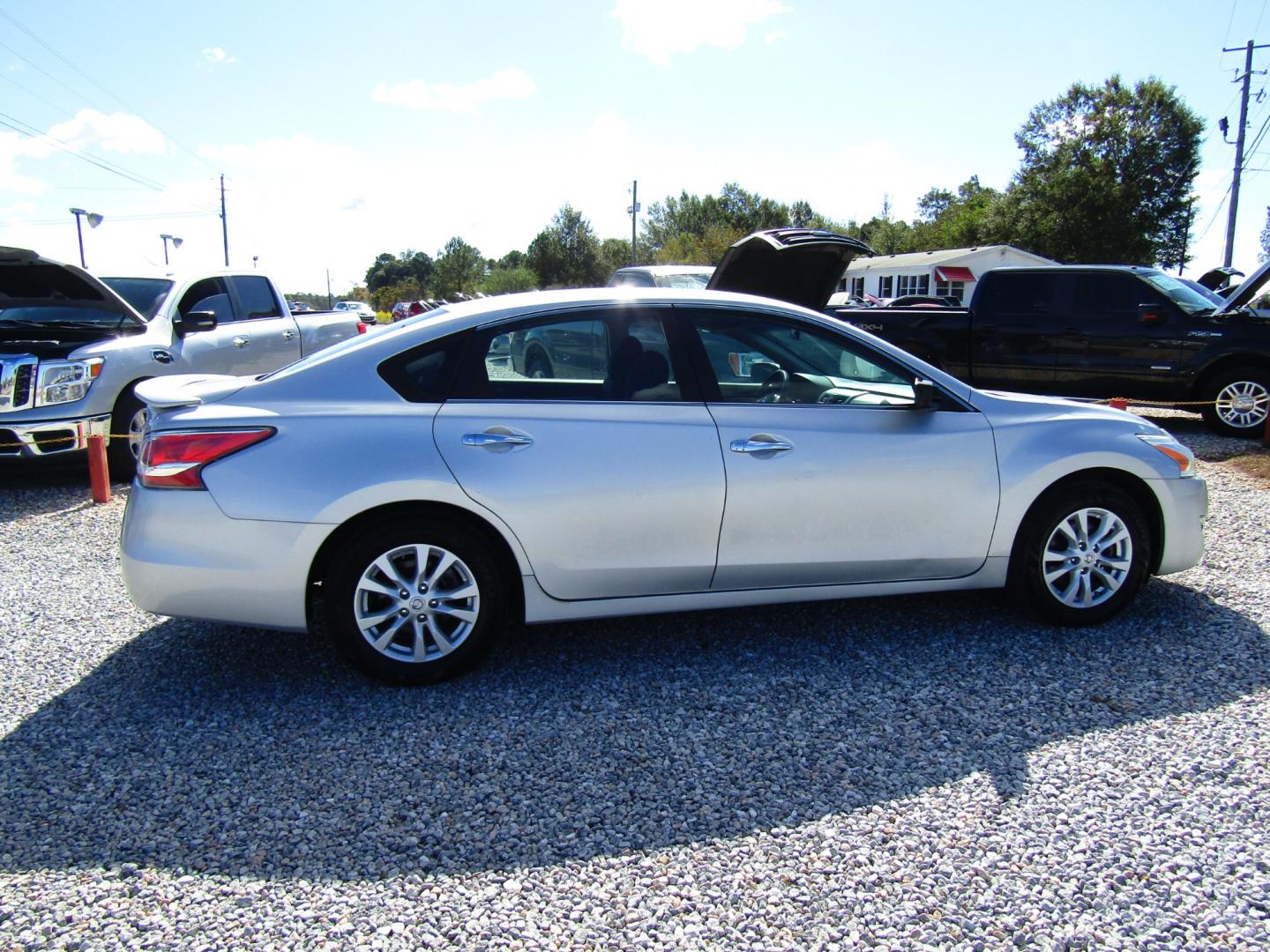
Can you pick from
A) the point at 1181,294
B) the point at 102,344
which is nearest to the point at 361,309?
the point at 102,344

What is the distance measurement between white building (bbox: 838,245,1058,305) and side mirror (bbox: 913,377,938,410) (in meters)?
39.5

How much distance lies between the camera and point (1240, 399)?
9945 mm

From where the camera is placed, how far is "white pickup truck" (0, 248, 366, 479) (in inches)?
281

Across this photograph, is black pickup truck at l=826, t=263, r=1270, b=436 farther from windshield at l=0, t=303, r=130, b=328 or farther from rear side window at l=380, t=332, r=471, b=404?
rear side window at l=380, t=332, r=471, b=404

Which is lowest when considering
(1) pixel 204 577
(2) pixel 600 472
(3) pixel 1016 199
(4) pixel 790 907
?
(4) pixel 790 907

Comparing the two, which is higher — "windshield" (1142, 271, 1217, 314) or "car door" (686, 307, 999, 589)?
"windshield" (1142, 271, 1217, 314)

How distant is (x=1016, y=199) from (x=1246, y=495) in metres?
54.2

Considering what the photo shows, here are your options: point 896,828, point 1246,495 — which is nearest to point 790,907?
point 896,828

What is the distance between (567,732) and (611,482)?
99 centimetres

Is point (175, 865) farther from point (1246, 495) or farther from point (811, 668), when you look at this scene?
point (1246, 495)

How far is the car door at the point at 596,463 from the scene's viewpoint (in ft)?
11.9

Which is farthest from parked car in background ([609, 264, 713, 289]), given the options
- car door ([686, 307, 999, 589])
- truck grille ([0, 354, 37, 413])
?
car door ([686, 307, 999, 589])

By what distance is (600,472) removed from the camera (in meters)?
3.67

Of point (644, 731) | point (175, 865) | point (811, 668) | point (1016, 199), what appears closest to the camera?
point (175, 865)
